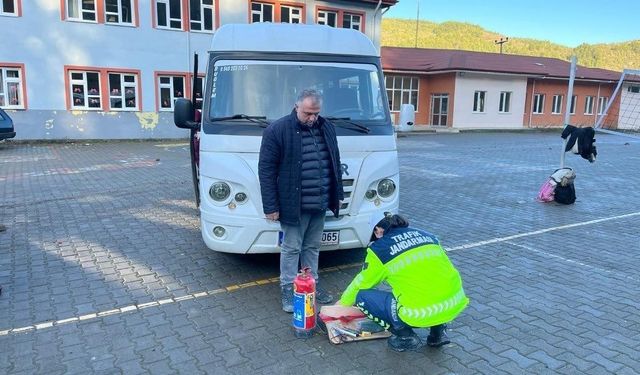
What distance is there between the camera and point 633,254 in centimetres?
641

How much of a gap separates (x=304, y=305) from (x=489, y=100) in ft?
116

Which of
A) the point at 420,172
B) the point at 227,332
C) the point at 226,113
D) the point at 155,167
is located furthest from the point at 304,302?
the point at 155,167

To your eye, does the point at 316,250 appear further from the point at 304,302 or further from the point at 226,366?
the point at 226,366

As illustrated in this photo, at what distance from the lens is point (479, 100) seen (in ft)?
118

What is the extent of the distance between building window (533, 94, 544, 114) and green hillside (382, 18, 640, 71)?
81776 millimetres

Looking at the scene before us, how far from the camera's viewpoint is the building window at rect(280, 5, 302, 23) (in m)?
27.1

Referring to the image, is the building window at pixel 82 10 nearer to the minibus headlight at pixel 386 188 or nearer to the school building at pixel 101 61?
the school building at pixel 101 61

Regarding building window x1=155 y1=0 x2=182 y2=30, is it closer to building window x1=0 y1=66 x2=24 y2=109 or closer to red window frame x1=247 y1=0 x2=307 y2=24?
red window frame x1=247 y1=0 x2=307 y2=24

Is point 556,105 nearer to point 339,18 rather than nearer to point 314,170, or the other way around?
point 339,18

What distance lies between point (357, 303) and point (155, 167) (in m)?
11.8

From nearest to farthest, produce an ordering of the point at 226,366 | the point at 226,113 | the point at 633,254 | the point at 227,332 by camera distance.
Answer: the point at 226,366 < the point at 227,332 < the point at 226,113 < the point at 633,254

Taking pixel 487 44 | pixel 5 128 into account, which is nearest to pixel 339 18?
pixel 5 128

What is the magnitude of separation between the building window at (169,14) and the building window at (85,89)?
397cm

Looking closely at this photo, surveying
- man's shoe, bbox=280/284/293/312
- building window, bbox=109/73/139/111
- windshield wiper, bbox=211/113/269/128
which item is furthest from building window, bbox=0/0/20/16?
man's shoe, bbox=280/284/293/312
